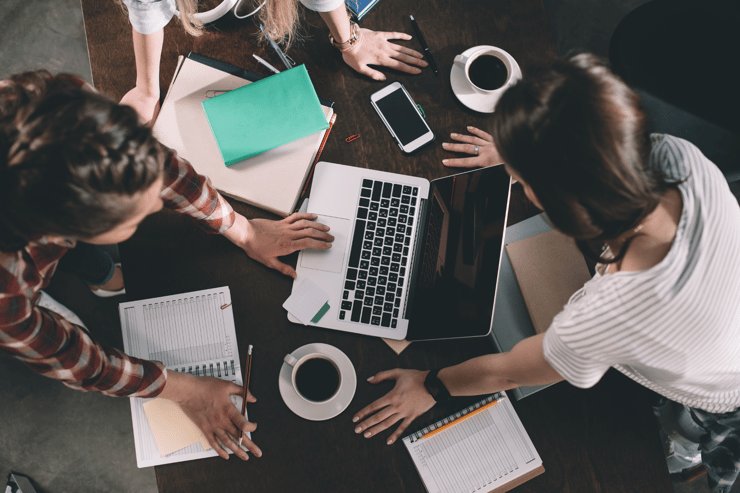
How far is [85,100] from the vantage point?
663 millimetres

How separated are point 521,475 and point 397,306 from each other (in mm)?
452

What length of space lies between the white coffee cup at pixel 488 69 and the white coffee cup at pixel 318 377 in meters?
0.73

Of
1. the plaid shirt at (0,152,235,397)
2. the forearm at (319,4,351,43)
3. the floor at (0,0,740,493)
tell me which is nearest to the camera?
the plaid shirt at (0,152,235,397)

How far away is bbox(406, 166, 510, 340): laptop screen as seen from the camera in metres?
0.97

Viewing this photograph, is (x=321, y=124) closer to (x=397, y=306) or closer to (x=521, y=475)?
(x=397, y=306)

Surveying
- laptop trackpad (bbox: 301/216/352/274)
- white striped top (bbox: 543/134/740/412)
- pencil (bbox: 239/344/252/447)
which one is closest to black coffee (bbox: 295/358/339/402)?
pencil (bbox: 239/344/252/447)

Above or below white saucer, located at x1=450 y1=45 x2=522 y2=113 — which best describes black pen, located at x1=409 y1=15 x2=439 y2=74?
above

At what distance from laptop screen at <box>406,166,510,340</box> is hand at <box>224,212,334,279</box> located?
0.25m

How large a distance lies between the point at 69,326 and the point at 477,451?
0.86 metres

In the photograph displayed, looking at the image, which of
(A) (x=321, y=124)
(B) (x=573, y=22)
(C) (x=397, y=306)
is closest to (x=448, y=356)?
(C) (x=397, y=306)

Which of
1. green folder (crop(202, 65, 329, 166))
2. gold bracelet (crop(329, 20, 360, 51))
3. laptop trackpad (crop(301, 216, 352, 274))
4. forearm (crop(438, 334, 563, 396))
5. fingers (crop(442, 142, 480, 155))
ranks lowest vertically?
forearm (crop(438, 334, 563, 396))

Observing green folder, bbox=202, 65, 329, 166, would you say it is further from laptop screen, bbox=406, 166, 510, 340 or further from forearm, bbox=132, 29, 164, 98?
laptop screen, bbox=406, 166, 510, 340

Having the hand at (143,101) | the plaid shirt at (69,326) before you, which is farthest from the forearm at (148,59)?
the plaid shirt at (69,326)

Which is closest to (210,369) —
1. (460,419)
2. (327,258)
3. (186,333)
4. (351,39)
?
(186,333)
